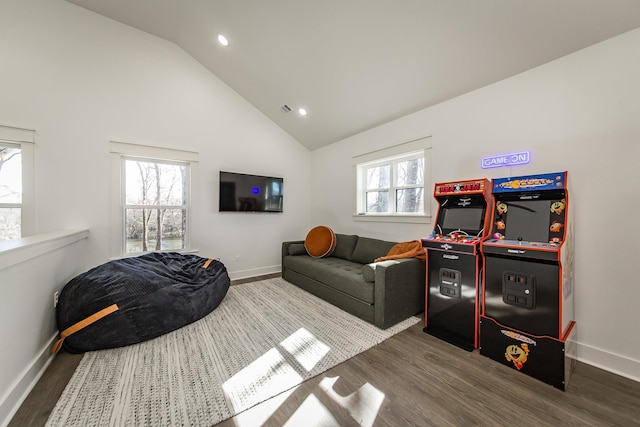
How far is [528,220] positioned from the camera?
1960 mm

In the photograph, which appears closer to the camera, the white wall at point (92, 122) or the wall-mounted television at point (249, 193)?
the white wall at point (92, 122)

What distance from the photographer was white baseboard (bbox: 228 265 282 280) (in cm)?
419

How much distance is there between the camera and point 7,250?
4.50ft

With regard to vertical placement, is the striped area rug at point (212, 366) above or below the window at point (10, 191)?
below

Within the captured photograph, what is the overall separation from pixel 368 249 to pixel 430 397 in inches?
83.5

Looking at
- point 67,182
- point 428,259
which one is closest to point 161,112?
point 67,182

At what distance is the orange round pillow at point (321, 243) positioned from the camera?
3.95m

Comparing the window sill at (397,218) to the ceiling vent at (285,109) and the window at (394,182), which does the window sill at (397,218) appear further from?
the ceiling vent at (285,109)

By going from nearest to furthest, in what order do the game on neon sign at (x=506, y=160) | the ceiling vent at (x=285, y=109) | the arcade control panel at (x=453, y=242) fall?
A: the arcade control panel at (x=453, y=242), the game on neon sign at (x=506, y=160), the ceiling vent at (x=285, y=109)

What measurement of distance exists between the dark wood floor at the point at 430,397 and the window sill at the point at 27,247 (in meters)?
0.90

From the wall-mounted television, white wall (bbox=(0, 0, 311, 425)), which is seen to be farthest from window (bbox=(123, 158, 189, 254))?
the wall-mounted television

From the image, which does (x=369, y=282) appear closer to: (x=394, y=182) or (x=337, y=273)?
(x=337, y=273)

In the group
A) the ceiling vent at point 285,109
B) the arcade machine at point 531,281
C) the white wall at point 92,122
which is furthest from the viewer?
the ceiling vent at point 285,109

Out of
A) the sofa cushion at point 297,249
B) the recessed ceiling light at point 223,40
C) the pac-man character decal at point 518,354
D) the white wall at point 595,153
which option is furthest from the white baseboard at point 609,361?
the recessed ceiling light at point 223,40
